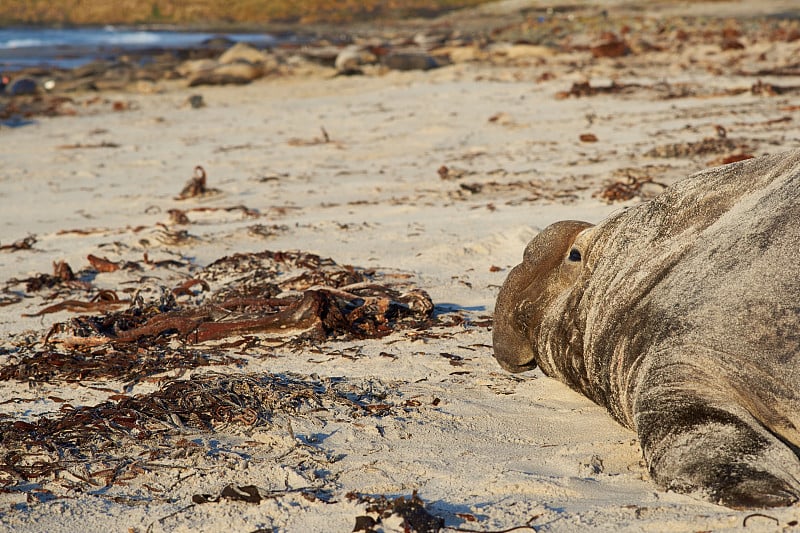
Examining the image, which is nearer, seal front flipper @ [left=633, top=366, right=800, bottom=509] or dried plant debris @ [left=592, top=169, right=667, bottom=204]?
seal front flipper @ [left=633, top=366, right=800, bottom=509]

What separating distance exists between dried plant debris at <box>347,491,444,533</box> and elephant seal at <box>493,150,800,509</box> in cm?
81

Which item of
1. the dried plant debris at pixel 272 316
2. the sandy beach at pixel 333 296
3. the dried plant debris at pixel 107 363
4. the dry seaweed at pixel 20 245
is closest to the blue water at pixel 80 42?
the sandy beach at pixel 333 296

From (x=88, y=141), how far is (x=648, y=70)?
9.32 meters

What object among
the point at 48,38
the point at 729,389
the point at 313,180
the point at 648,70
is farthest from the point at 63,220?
the point at 48,38

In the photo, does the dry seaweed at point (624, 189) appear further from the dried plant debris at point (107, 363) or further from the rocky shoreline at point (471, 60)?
the rocky shoreline at point (471, 60)

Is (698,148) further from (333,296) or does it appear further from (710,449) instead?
(710,449)

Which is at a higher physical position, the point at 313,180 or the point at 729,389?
the point at 729,389

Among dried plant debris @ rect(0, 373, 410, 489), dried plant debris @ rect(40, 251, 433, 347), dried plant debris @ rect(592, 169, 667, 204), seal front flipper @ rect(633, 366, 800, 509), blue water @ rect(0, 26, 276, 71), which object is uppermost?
seal front flipper @ rect(633, 366, 800, 509)

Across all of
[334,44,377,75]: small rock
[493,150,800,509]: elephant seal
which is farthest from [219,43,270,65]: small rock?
[493,150,800,509]: elephant seal

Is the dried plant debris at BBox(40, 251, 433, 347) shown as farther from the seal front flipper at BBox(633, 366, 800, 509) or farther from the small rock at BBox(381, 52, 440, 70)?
the small rock at BBox(381, 52, 440, 70)

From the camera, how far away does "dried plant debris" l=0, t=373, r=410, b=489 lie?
11.3ft

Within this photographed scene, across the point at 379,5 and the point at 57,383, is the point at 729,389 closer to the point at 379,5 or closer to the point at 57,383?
the point at 57,383

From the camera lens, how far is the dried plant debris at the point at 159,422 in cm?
345

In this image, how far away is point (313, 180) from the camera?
377 inches
